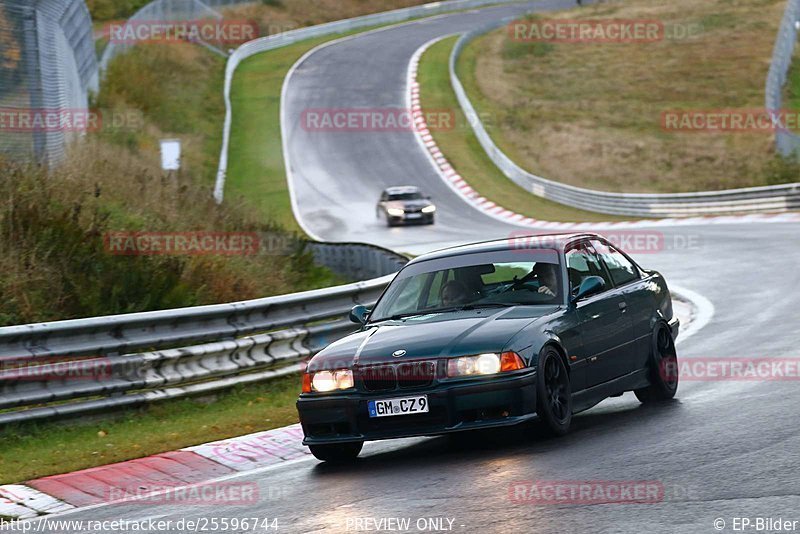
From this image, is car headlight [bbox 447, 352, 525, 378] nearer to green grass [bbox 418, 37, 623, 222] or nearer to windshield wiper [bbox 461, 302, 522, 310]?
windshield wiper [bbox 461, 302, 522, 310]

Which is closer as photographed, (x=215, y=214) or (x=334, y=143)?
(x=215, y=214)

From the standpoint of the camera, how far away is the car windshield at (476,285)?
944 centimetres

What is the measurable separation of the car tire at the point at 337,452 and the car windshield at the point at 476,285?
3.69 feet

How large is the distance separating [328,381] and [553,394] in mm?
1556

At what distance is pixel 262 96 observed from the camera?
59.8 metres

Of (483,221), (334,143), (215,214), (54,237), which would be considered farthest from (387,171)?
(54,237)

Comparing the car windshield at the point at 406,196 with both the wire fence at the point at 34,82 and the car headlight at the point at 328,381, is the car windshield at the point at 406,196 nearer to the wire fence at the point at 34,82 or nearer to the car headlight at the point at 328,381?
the wire fence at the point at 34,82

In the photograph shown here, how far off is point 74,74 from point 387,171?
76.7 ft

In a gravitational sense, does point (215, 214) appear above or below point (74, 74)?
below

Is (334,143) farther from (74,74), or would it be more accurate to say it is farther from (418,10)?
(418,10)
